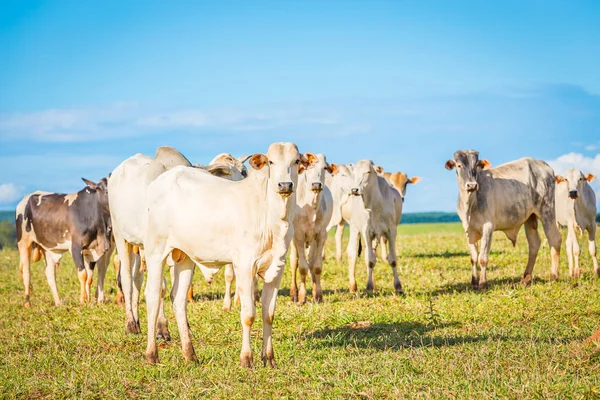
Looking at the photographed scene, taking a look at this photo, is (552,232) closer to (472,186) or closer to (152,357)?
(472,186)

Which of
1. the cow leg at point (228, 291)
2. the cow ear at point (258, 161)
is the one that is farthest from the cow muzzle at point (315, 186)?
the cow ear at point (258, 161)

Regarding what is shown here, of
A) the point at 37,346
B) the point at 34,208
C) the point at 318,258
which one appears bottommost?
the point at 37,346

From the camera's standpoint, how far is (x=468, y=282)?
1731 cm

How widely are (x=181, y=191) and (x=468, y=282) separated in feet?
31.8

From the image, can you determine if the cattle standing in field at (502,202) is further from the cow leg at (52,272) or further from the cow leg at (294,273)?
the cow leg at (52,272)

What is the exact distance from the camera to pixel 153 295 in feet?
32.4

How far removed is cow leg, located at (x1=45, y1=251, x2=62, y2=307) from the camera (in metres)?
16.5

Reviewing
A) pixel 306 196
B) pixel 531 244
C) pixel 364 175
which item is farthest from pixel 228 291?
pixel 531 244

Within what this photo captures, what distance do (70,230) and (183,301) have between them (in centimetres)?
848

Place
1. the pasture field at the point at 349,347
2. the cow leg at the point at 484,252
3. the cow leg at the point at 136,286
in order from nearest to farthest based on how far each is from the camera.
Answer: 1. the pasture field at the point at 349,347
2. the cow leg at the point at 136,286
3. the cow leg at the point at 484,252

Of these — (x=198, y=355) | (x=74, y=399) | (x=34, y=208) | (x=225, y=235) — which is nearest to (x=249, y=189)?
(x=225, y=235)

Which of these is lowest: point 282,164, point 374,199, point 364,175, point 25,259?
point 25,259

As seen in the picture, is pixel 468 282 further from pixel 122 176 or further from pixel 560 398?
pixel 560 398

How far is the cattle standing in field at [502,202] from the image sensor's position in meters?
16.8
